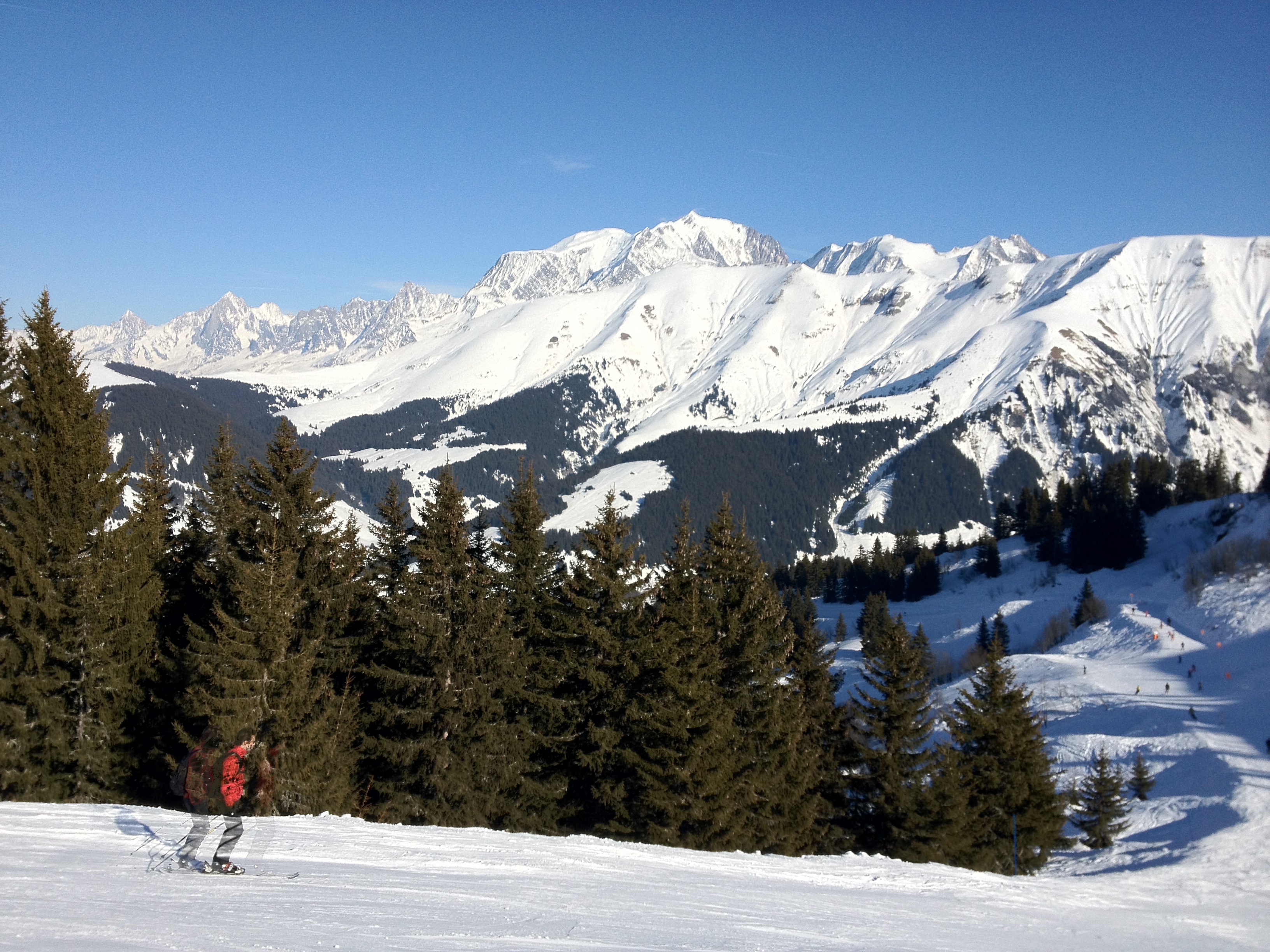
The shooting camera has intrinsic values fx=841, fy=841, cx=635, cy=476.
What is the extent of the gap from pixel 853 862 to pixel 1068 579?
11284cm

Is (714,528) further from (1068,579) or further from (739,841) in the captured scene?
(1068,579)

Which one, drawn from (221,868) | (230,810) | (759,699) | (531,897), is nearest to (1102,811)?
(759,699)

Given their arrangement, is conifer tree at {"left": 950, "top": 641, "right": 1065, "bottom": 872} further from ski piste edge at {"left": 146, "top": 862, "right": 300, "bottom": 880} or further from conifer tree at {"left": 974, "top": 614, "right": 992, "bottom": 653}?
conifer tree at {"left": 974, "top": 614, "right": 992, "bottom": 653}

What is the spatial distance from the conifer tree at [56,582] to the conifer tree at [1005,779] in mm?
24186

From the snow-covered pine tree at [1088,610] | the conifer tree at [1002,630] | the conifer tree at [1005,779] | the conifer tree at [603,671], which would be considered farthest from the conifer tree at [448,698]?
the snow-covered pine tree at [1088,610]

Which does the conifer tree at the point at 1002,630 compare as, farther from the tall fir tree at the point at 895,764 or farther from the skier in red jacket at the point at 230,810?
the skier in red jacket at the point at 230,810

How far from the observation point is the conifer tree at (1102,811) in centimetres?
4147

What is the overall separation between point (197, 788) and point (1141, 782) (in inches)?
2119

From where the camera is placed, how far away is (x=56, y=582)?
60.0 feet

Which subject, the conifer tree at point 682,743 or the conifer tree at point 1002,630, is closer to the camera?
the conifer tree at point 682,743

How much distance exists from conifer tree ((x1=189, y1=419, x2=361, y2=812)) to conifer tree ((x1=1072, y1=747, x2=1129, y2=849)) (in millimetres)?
36429

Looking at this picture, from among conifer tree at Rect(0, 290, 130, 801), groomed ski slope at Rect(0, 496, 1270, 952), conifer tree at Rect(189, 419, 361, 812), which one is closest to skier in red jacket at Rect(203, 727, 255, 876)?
groomed ski slope at Rect(0, 496, 1270, 952)

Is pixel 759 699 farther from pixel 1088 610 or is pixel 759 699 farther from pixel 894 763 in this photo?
pixel 1088 610

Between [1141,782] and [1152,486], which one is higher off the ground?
[1152,486]
